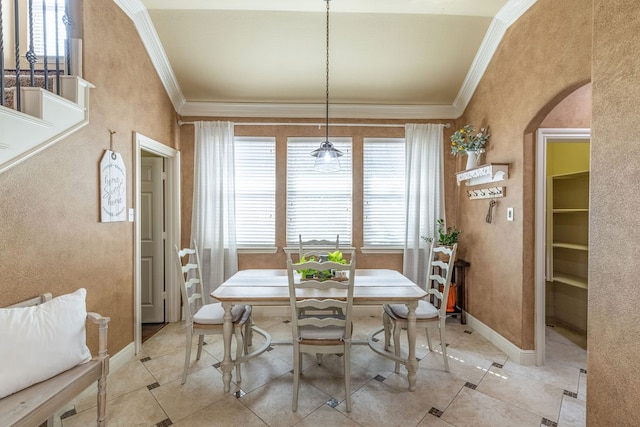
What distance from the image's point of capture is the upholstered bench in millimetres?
1438

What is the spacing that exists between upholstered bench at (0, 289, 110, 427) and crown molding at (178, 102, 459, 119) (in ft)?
9.10

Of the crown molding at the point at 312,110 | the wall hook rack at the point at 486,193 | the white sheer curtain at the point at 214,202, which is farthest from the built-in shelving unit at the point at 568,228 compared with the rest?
the white sheer curtain at the point at 214,202

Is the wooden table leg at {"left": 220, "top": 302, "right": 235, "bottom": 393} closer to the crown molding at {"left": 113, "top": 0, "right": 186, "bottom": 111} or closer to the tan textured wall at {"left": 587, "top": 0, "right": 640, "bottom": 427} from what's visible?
the tan textured wall at {"left": 587, "top": 0, "right": 640, "bottom": 427}

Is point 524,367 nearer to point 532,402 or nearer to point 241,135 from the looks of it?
point 532,402

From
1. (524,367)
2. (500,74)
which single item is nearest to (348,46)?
(500,74)

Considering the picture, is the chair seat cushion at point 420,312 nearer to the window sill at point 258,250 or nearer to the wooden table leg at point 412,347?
the wooden table leg at point 412,347

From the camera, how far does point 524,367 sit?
8.73 feet

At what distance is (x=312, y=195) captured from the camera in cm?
396

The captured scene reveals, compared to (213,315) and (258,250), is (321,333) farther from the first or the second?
(258,250)

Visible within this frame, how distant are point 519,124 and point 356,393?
2732mm

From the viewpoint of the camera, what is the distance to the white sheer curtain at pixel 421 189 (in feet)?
12.6

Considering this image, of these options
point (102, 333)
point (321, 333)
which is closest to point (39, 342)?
point (102, 333)

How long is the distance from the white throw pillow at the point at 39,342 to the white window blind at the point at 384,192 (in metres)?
3.04

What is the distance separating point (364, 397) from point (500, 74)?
328cm
